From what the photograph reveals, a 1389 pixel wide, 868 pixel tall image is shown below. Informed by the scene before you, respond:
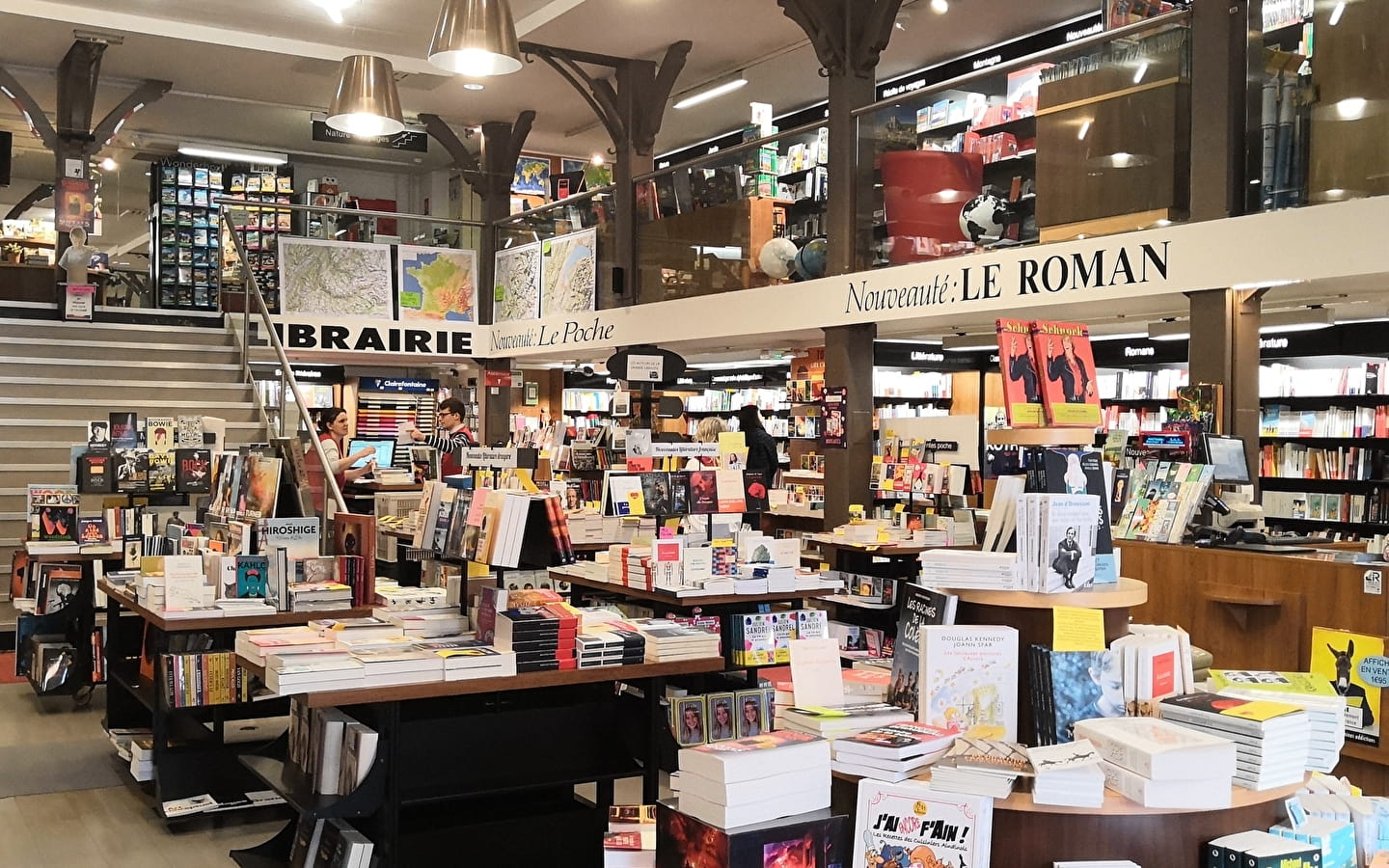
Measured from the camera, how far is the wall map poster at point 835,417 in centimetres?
882

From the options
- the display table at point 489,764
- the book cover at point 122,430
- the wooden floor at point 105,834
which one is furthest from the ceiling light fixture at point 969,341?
the wooden floor at point 105,834

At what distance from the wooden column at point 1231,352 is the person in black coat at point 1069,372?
270 centimetres

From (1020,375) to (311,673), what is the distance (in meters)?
2.25

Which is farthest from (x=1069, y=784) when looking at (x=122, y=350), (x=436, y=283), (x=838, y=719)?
(x=436, y=283)

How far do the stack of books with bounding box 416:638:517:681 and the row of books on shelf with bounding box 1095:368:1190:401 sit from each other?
27.4 feet

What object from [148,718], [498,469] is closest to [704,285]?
[498,469]

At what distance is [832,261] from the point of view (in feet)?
29.0

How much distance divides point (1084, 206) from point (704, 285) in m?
3.93

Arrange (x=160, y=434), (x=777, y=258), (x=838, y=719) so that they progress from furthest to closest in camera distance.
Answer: (x=777, y=258) < (x=160, y=434) < (x=838, y=719)

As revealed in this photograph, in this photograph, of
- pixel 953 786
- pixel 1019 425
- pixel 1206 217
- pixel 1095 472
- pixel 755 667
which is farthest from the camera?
pixel 1206 217

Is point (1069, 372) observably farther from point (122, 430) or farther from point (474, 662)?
point (122, 430)

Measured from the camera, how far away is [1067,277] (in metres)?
6.97

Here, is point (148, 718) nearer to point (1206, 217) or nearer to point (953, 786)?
point (953, 786)

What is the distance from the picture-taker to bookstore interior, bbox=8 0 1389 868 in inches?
112
